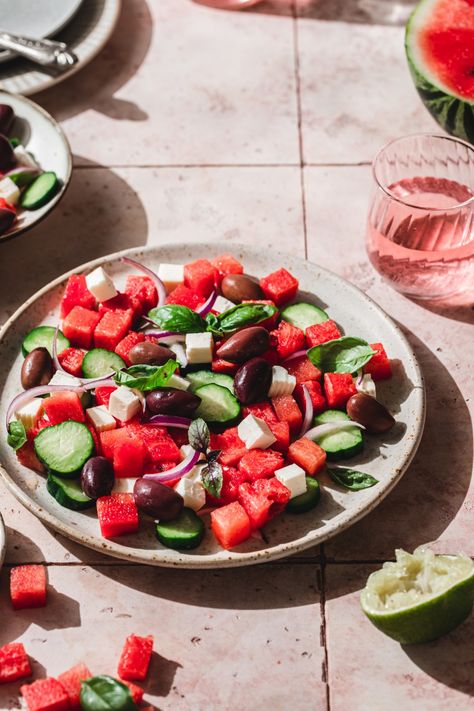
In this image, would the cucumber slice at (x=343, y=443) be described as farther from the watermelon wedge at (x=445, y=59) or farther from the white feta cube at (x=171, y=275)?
the watermelon wedge at (x=445, y=59)

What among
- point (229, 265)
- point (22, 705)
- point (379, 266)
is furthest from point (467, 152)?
point (22, 705)

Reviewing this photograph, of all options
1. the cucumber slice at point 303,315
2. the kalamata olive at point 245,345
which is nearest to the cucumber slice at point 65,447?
the kalamata olive at point 245,345

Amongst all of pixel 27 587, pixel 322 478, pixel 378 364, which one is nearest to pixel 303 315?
pixel 378 364

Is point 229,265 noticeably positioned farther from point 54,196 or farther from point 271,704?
point 271,704

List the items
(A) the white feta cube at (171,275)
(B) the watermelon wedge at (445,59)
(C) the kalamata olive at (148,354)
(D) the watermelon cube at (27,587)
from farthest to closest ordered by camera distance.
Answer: (B) the watermelon wedge at (445,59), (A) the white feta cube at (171,275), (C) the kalamata olive at (148,354), (D) the watermelon cube at (27,587)

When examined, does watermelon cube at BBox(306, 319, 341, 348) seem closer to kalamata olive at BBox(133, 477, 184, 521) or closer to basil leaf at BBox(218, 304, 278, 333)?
basil leaf at BBox(218, 304, 278, 333)

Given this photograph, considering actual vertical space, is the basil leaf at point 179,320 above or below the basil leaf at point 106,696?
above
